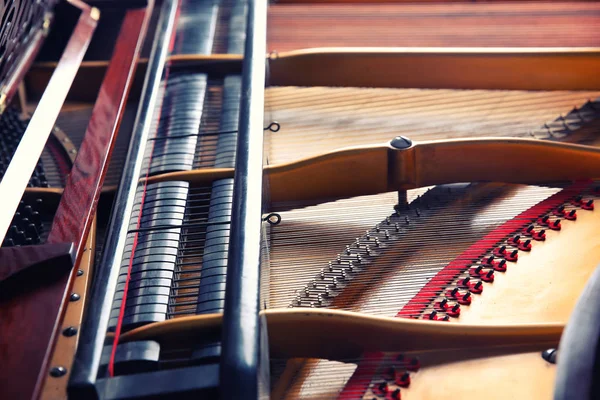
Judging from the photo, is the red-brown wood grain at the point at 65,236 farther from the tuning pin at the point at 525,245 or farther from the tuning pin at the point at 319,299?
the tuning pin at the point at 525,245

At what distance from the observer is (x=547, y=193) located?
2613 millimetres

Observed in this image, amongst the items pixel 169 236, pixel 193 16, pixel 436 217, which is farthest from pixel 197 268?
pixel 193 16

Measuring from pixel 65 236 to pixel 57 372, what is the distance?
1.28ft

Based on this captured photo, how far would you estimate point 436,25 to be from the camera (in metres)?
3.62

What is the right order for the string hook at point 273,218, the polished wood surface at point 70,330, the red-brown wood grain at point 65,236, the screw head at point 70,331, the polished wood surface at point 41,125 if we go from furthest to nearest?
1. the string hook at point 273,218
2. the polished wood surface at point 41,125
3. the screw head at point 70,331
4. the polished wood surface at point 70,330
5. the red-brown wood grain at point 65,236

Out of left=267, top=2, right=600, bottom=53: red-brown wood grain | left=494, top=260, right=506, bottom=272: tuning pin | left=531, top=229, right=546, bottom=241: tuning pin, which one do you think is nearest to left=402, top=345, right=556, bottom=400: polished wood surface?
left=494, top=260, right=506, bottom=272: tuning pin

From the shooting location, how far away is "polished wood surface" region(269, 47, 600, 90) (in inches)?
115

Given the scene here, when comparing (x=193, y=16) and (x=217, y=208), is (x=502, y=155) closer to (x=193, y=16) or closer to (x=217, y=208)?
(x=217, y=208)

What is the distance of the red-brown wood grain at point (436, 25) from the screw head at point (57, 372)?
1978mm

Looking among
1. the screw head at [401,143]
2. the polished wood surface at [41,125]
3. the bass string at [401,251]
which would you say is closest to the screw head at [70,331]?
the polished wood surface at [41,125]

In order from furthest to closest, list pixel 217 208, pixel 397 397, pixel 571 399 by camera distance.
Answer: pixel 217 208
pixel 397 397
pixel 571 399

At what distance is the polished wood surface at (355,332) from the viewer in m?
1.89

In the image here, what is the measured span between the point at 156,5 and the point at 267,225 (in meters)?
1.62

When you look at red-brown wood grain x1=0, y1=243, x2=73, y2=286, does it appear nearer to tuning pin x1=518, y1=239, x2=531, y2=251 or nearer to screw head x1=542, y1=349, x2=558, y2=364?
screw head x1=542, y1=349, x2=558, y2=364
